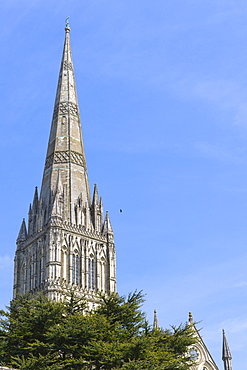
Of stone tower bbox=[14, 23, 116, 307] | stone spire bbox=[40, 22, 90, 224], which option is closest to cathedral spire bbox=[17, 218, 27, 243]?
stone tower bbox=[14, 23, 116, 307]

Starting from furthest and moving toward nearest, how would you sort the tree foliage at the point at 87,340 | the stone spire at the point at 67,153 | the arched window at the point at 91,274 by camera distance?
the stone spire at the point at 67,153, the arched window at the point at 91,274, the tree foliage at the point at 87,340

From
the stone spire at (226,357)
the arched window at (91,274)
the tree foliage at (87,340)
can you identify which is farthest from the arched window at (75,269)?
the tree foliage at (87,340)

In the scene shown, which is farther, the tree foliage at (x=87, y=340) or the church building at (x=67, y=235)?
the church building at (x=67, y=235)

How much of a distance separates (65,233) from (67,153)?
8.86 metres

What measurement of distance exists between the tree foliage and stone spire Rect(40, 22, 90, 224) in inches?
810

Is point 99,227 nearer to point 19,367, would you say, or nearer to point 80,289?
point 80,289

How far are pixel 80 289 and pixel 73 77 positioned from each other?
78.8 feet

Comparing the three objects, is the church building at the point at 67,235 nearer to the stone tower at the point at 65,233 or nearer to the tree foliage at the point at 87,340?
the stone tower at the point at 65,233

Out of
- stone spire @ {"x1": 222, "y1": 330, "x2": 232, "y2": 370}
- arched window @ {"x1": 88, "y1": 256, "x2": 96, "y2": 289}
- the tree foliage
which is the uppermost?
arched window @ {"x1": 88, "y1": 256, "x2": 96, "y2": 289}

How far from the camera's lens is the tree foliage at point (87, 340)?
30891mm

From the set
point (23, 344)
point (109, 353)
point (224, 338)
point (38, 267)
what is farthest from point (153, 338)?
point (38, 267)

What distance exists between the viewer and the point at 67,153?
58688 mm

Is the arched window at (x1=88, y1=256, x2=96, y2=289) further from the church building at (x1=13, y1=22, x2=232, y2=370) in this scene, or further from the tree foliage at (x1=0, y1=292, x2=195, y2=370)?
the tree foliage at (x1=0, y1=292, x2=195, y2=370)

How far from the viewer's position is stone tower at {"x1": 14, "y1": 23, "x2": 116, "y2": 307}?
5147 centimetres
